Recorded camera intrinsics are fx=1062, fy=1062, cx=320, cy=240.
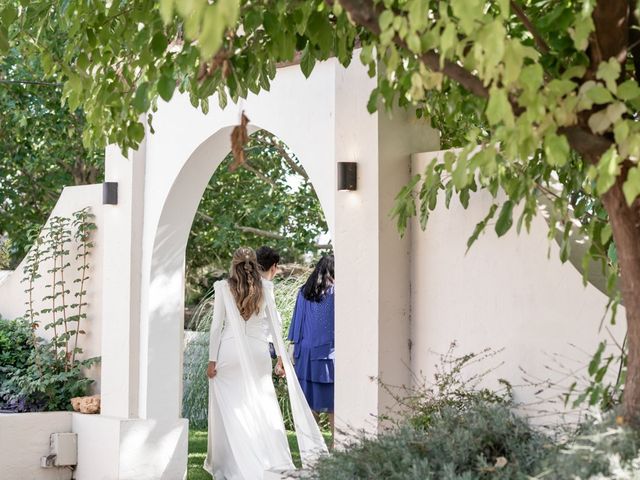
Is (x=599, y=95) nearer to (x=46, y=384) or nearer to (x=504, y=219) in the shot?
(x=504, y=219)

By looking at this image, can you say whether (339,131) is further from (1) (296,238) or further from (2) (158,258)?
(1) (296,238)

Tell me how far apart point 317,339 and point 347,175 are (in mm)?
3024

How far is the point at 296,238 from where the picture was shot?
46.5 ft

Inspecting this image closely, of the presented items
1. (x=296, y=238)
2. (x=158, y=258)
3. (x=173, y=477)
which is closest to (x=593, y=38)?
(x=158, y=258)

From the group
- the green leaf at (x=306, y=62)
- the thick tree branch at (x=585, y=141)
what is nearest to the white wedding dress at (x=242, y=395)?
the green leaf at (x=306, y=62)

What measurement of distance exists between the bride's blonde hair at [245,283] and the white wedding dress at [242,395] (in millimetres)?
57

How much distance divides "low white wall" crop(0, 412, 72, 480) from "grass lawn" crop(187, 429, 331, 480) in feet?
3.62

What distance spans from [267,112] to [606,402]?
3.64 m

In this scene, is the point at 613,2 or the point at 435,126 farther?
the point at 435,126

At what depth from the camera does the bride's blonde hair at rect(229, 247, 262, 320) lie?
8281 millimetres

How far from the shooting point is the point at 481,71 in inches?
117

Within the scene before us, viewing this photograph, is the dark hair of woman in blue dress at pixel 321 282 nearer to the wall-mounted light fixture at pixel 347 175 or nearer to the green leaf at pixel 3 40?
the wall-mounted light fixture at pixel 347 175

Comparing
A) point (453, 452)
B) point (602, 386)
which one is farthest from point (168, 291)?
point (602, 386)

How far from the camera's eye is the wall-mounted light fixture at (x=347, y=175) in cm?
599
